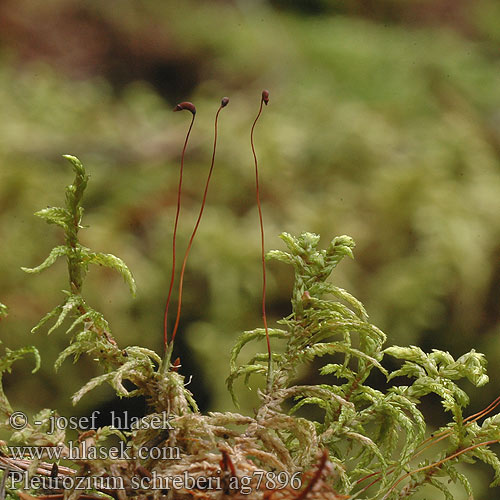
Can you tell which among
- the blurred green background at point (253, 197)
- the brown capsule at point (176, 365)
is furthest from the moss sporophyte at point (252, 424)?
the blurred green background at point (253, 197)

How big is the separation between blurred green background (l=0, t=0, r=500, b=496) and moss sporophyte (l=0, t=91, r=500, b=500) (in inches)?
39.3

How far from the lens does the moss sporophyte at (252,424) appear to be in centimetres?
54

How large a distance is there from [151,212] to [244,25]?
2285 millimetres

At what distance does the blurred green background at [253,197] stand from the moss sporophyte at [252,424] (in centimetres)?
100

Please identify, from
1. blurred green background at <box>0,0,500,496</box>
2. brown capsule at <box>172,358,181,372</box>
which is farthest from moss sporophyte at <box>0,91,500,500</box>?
blurred green background at <box>0,0,500,496</box>

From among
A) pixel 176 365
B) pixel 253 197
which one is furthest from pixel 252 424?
pixel 253 197

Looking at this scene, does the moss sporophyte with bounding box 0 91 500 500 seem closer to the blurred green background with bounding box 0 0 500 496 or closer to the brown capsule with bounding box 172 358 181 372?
the brown capsule with bounding box 172 358 181 372

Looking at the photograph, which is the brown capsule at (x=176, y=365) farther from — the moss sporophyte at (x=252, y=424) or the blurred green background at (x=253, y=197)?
the blurred green background at (x=253, y=197)

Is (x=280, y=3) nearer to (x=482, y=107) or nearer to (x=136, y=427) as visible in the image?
(x=482, y=107)

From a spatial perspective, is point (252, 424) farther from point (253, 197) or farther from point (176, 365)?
point (253, 197)

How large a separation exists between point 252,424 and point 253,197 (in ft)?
4.50

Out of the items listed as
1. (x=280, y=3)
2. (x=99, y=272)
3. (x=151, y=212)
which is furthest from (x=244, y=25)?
(x=99, y=272)

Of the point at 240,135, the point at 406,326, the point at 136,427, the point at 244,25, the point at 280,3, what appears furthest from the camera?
the point at 280,3

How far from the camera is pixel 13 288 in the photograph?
1.71 meters
